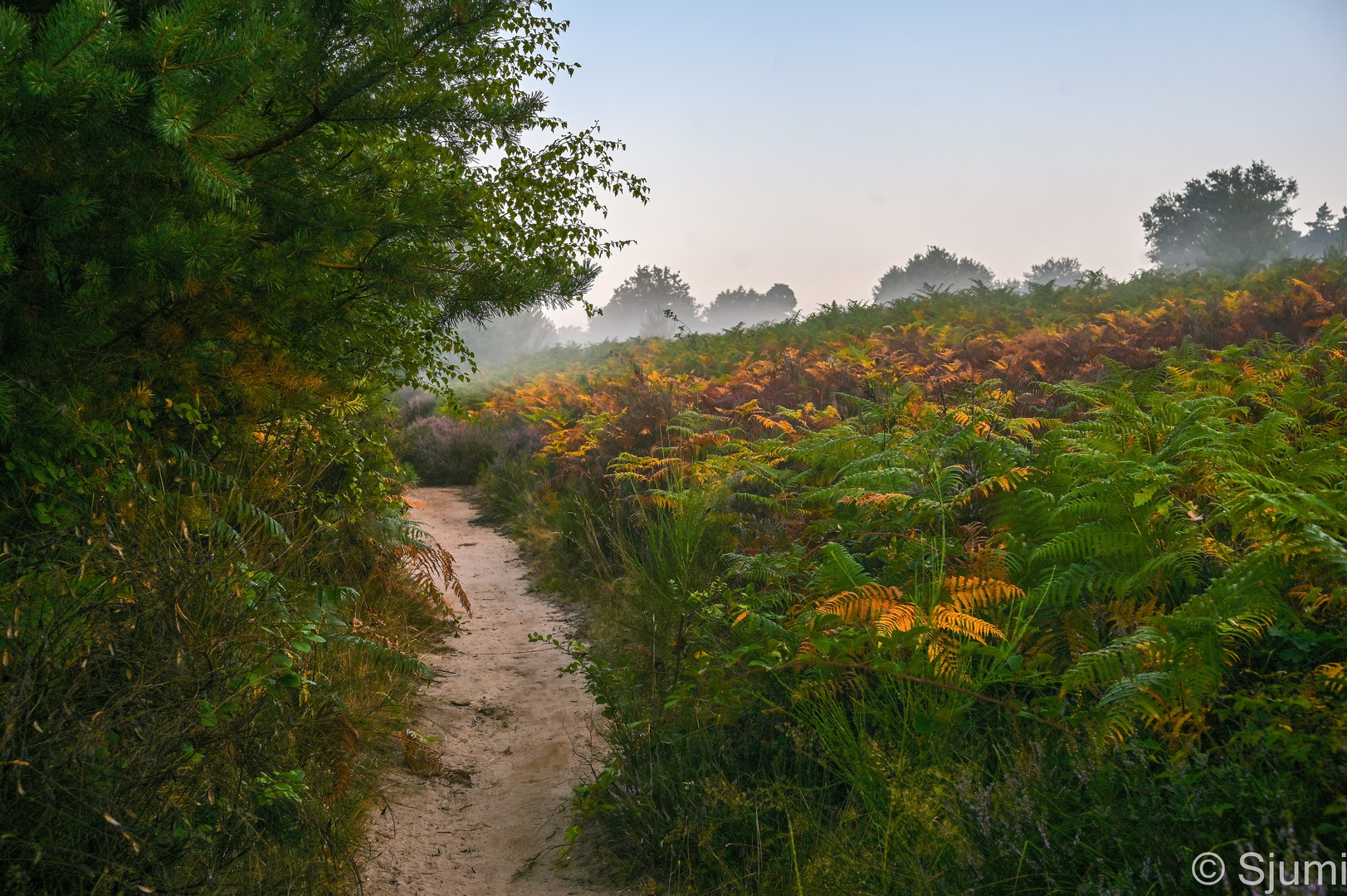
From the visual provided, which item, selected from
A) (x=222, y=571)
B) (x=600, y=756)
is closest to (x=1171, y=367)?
(x=600, y=756)

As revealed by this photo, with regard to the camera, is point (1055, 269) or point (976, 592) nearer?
point (976, 592)

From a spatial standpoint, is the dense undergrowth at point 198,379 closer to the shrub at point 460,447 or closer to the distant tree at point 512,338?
the shrub at point 460,447

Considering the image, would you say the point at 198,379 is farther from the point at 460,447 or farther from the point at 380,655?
the point at 460,447

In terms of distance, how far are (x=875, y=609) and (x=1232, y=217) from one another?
51.6 m

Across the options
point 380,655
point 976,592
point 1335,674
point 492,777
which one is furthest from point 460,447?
point 1335,674

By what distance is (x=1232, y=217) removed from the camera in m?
41.8

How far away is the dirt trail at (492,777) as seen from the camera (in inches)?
123

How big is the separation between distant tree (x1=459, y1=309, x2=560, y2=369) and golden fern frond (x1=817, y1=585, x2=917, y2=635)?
2564 inches

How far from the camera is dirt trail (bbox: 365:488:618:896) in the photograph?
3113 millimetres

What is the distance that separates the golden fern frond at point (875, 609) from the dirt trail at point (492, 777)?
1478 mm

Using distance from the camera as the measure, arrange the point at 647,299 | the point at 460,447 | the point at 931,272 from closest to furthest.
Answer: the point at 460,447 < the point at 931,272 < the point at 647,299

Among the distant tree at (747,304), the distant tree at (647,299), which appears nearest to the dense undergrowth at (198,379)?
the distant tree at (647,299)

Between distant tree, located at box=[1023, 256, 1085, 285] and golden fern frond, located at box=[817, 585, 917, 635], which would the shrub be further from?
distant tree, located at box=[1023, 256, 1085, 285]

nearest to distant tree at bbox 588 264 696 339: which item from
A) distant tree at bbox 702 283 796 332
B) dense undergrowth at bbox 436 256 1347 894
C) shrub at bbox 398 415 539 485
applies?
distant tree at bbox 702 283 796 332
